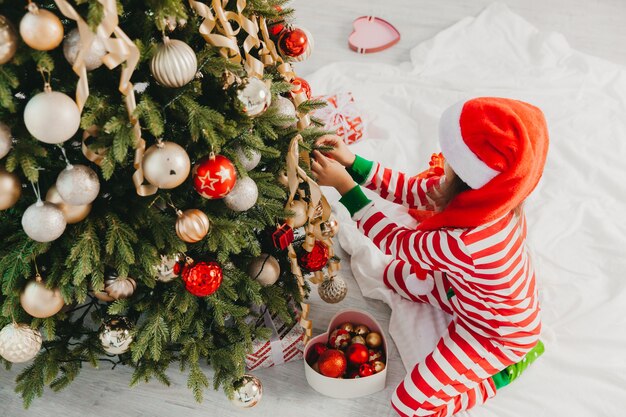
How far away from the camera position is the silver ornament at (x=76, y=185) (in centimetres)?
80

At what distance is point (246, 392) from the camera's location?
4.01 ft

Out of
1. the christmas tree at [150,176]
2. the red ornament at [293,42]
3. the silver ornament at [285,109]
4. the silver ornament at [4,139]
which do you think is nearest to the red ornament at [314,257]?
the christmas tree at [150,176]

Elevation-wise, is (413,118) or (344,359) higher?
(413,118)

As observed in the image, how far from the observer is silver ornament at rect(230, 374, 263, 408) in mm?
1225

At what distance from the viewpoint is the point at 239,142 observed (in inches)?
37.9

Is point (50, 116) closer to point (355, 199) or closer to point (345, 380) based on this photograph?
point (355, 199)

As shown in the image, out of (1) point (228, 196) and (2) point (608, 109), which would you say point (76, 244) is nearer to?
(1) point (228, 196)

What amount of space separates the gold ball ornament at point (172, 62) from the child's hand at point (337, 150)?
431 mm

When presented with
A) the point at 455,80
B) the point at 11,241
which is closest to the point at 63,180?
the point at 11,241

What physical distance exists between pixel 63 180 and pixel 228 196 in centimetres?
27

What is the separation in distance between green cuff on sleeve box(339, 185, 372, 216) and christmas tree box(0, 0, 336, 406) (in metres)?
0.08

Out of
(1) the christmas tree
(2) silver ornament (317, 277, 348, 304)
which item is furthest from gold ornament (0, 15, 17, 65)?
(2) silver ornament (317, 277, 348, 304)

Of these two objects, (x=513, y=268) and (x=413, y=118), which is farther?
(x=413, y=118)

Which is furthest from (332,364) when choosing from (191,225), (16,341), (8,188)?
(8,188)
